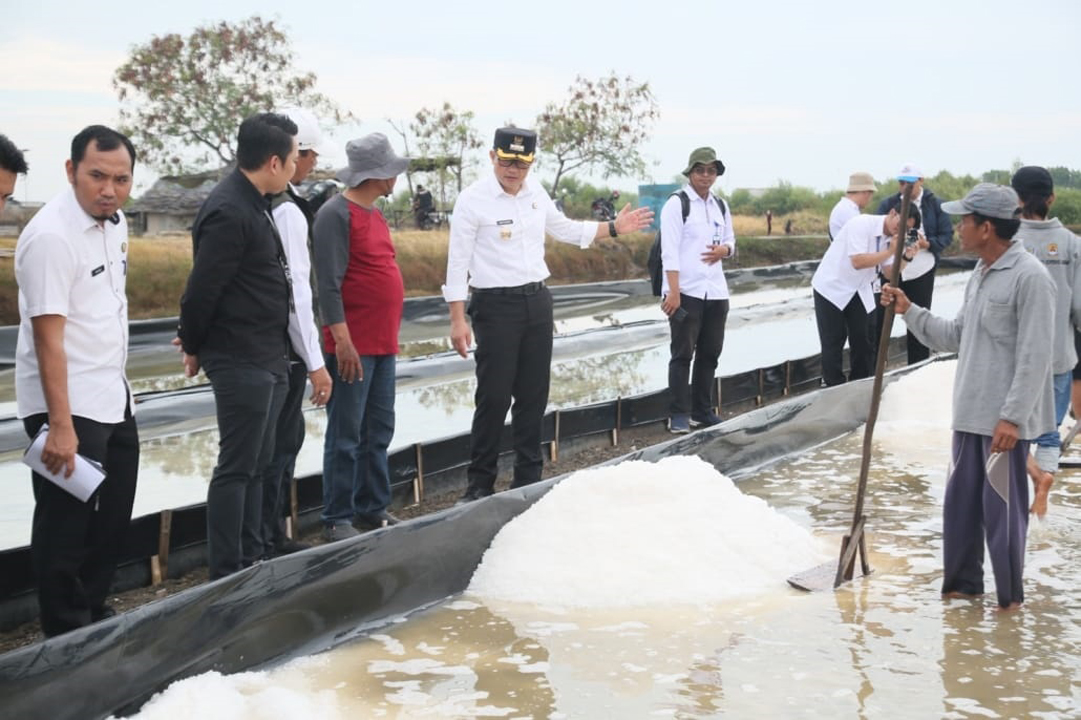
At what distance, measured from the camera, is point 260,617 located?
310cm

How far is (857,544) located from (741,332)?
322 inches

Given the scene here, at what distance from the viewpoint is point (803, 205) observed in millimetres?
36031

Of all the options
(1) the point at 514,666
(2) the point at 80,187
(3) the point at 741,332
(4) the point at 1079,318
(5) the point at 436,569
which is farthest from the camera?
(3) the point at 741,332

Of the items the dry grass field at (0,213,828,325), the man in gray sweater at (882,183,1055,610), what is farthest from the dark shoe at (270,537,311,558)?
the dry grass field at (0,213,828,325)

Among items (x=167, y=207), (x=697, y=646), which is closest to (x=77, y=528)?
(x=697, y=646)

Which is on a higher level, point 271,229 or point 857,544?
point 271,229

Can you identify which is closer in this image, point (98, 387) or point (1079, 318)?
point (98, 387)

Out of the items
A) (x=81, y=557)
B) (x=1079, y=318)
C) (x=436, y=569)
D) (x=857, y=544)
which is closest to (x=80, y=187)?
(x=81, y=557)

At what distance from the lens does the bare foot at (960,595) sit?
3.76 m

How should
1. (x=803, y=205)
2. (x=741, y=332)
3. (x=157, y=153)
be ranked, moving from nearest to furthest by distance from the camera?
(x=741, y=332) → (x=157, y=153) → (x=803, y=205)

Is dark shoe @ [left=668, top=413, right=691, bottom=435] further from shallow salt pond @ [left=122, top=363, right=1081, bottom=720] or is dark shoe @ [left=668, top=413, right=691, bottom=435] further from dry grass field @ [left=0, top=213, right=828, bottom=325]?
dry grass field @ [left=0, top=213, right=828, bottom=325]

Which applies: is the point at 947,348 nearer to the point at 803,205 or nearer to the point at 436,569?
the point at 436,569

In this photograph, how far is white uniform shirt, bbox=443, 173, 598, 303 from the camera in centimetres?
465

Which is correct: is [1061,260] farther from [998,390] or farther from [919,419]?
[919,419]
